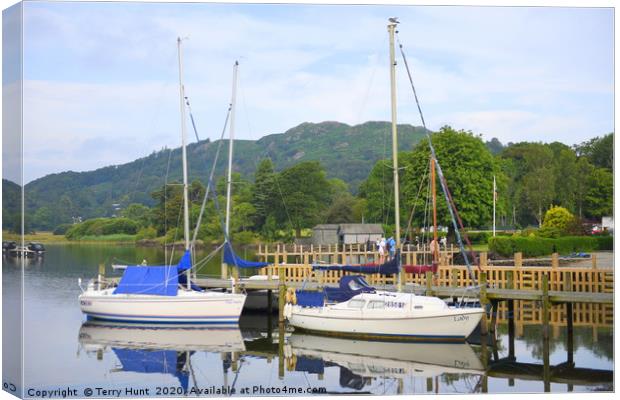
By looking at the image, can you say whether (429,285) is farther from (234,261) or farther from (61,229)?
(61,229)

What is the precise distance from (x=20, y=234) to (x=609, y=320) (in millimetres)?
20528

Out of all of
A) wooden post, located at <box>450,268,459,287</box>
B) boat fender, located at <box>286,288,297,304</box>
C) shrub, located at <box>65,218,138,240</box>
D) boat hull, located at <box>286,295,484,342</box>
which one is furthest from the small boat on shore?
shrub, located at <box>65,218,138,240</box>

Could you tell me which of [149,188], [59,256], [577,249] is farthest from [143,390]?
[149,188]

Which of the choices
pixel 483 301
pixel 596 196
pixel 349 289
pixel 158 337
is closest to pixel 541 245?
pixel 596 196

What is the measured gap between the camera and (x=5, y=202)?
18031 millimetres

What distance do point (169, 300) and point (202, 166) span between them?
6514 centimetres

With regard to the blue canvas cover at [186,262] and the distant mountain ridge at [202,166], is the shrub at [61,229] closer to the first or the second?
the distant mountain ridge at [202,166]

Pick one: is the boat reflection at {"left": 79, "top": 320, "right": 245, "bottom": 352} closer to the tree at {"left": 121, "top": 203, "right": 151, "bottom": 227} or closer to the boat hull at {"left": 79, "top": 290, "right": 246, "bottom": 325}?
the boat hull at {"left": 79, "top": 290, "right": 246, "bottom": 325}

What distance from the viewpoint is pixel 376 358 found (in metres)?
25.1

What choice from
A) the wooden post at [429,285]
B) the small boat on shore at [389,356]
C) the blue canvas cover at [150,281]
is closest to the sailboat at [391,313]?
the small boat on shore at [389,356]

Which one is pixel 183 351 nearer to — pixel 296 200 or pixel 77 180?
pixel 77 180

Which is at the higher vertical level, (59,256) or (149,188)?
(149,188)

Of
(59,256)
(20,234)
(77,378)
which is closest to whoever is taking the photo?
(20,234)

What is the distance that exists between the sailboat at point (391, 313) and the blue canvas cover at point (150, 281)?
4.41 metres
